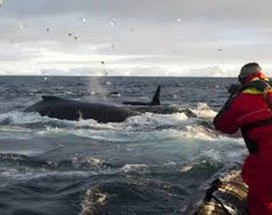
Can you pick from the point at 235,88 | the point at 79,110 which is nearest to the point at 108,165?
the point at 235,88

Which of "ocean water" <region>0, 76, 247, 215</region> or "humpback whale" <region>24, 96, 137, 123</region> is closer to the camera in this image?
"ocean water" <region>0, 76, 247, 215</region>

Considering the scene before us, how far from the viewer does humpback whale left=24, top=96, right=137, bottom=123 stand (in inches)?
1243

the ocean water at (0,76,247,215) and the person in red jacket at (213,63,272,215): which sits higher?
the person in red jacket at (213,63,272,215)

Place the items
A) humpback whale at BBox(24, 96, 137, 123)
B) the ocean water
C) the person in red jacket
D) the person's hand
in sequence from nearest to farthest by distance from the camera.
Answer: the person in red jacket < the person's hand < the ocean water < humpback whale at BBox(24, 96, 137, 123)

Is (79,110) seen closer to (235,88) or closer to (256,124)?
(235,88)

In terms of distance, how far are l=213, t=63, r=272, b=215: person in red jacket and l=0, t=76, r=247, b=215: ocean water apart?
2242 mm

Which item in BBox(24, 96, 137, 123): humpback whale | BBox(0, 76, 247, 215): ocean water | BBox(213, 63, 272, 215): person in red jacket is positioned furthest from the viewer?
BBox(24, 96, 137, 123): humpback whale

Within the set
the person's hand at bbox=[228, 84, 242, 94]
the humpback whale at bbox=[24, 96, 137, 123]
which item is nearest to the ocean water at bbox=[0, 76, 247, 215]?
the humpback whale at bbox=[24, 96, 137, 123]

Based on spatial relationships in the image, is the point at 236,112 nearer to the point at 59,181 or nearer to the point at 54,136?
the point at 59,181

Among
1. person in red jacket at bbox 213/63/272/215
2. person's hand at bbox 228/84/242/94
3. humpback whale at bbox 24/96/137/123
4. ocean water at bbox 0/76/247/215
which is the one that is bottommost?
humpback whale at bbox 24/96/137/123

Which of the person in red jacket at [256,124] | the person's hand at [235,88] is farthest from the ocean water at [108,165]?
the person's hand at [235,88]

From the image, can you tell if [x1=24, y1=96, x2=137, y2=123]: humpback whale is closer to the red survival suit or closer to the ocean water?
the ocean water

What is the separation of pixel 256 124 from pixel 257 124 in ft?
0.04

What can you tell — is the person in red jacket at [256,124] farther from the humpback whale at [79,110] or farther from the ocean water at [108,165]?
the humpback whale at [79,110]
